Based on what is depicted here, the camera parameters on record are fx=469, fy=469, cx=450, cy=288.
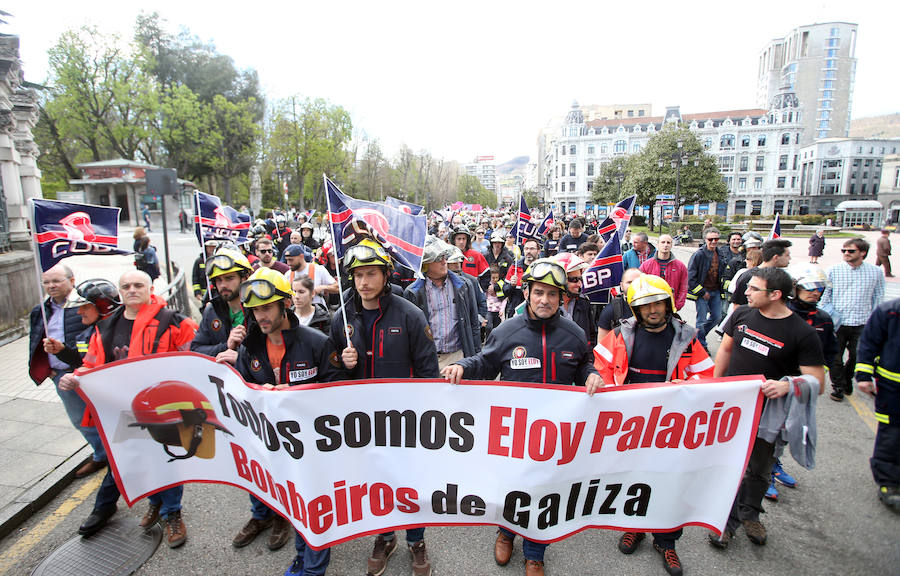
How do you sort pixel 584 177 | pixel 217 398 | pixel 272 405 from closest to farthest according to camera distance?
pixel 272 405 → pixel 217 398 → pixel 584 177

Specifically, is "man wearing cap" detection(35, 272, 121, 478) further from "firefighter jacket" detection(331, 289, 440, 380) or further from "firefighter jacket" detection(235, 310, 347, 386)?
"firefighter jacket" detection(331, 289, 440, 380)

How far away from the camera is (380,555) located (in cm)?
339

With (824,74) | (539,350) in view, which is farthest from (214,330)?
(824,74)

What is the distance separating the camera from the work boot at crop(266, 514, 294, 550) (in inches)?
143

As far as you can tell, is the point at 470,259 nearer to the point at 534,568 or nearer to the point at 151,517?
the point at 534,568

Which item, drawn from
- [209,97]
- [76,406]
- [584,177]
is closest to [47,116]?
[209,97]

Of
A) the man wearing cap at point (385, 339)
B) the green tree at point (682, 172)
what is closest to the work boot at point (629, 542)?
the man wearing cap at point (385, 339)

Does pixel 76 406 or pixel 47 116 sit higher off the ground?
pixel 47 116

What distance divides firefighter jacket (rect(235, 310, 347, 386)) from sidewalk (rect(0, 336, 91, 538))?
8.39 feet

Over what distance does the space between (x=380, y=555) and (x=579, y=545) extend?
1533mm

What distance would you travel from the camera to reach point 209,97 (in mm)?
50375

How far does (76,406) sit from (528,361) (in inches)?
159

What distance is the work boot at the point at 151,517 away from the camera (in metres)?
3.87

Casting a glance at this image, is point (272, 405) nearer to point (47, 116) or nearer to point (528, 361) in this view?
point (528, 361)
